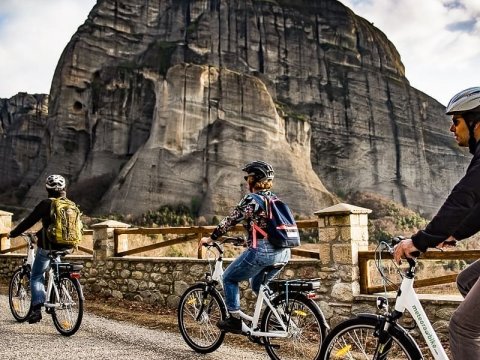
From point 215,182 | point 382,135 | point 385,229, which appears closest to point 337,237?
point 215,182

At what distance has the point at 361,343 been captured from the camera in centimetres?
332

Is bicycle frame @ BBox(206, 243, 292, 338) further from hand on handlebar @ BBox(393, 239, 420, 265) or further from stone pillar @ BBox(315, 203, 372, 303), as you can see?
stone pillar @ BBox(315, 203, 372, 303)

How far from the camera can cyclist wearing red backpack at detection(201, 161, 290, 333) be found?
4676 mm

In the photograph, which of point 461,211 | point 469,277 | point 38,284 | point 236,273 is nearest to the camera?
point 461,211

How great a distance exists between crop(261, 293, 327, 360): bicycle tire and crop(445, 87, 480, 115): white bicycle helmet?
225 centimetres

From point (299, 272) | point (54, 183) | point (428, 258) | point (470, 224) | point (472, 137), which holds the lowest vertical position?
point (299, 272)

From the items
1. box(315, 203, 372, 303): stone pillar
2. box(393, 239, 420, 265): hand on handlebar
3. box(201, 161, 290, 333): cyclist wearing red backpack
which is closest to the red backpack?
box(201, 161, 290, 333): cyclist wearing red backpack

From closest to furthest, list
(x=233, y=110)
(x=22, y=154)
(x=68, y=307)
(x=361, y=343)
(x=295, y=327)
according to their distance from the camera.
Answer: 1. (x=361, y=343)
2. (x=295, y=327)
3. (x=68, y=307)
4. (x=233, y=110)
5. (x=22, y=154)

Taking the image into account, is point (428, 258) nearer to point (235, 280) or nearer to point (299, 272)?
point (299, 272)

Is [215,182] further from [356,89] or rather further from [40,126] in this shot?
[40,126]

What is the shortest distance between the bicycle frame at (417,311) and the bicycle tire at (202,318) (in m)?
2.48

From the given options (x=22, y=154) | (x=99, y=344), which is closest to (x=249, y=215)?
(x=99, y=344)

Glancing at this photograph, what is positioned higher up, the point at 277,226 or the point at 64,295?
the point at 277,226

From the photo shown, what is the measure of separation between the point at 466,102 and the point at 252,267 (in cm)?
252
